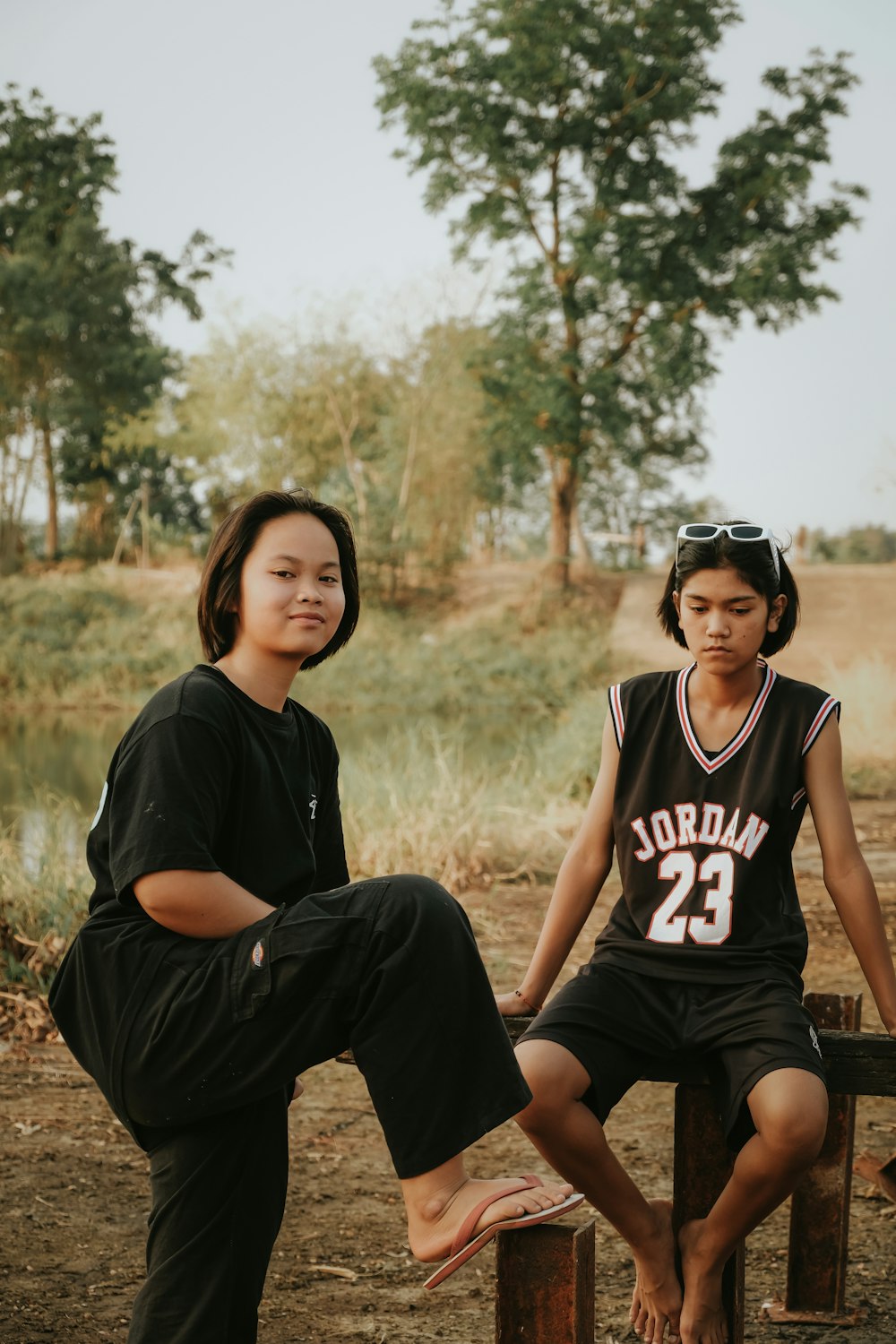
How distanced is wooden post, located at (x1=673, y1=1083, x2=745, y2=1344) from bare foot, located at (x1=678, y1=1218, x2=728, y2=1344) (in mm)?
28

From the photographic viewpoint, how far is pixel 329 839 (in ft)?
6.98

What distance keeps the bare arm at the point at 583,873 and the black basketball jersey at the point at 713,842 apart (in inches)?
1.1

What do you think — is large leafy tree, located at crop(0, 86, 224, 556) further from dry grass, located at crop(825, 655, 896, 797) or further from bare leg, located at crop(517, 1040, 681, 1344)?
bare leg, located at crop(517, 1040, 681, 1344)

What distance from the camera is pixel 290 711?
209cm

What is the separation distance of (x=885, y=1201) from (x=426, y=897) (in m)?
2.06

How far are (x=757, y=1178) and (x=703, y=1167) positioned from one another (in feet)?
0.58

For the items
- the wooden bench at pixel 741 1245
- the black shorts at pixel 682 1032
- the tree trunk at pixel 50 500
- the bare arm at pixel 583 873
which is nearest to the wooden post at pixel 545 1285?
the wooden bench at pixel 741 1245

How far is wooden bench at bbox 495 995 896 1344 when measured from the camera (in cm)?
172

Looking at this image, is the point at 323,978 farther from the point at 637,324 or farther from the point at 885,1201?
the point at 637,324

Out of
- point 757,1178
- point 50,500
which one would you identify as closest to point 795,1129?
point 757,1178

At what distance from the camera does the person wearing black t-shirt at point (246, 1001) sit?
1.67 metres

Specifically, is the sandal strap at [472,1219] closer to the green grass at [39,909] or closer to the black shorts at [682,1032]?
the black shorts at [682,1032]

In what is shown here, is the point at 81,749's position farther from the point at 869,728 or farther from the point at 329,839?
the point at 329,839

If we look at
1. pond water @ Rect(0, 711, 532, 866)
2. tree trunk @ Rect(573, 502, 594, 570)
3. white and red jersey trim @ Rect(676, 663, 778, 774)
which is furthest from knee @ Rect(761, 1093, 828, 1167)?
tree trunk @ Rect(573, 502, 594, 570)
